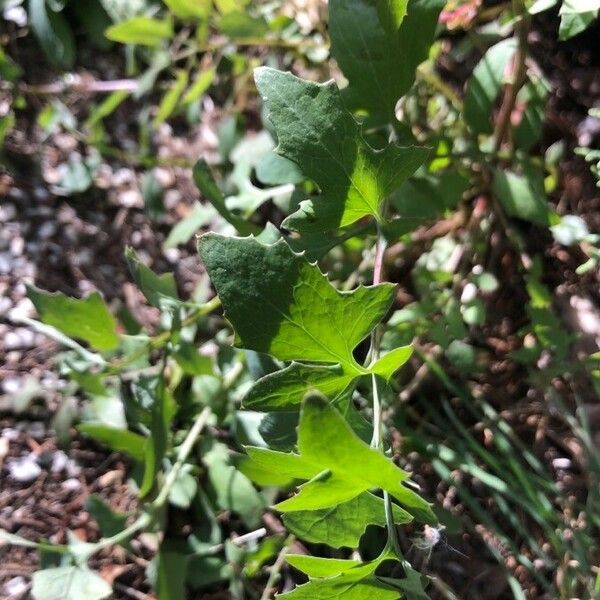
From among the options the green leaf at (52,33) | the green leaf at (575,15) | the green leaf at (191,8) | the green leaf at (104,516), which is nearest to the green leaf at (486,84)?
the green leaf at (575,15)

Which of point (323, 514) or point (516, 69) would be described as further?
point (516, 69)

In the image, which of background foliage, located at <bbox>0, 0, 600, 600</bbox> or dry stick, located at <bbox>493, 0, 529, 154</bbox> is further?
dry stick, located at <bbox>493, 0, 529, 154</bbox>

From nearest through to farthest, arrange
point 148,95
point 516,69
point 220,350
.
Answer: point 516,69 < point 220,350 < point 148,95

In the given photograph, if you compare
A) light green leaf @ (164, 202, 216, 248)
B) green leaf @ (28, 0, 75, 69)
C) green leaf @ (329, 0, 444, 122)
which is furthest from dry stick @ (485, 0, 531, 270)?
green leaf @ (28, 0, 75, 69)

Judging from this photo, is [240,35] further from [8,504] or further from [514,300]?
[8,504]

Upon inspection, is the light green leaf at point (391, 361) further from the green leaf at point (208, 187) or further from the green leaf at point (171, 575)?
the green leaf at point (171, 575)

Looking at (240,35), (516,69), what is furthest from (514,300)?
(240,35)


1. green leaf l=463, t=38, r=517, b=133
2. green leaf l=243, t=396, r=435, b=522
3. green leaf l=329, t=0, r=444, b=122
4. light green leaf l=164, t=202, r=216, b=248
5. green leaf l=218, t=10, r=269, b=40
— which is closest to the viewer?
green leaf l=243, t=396, r=435, b=522

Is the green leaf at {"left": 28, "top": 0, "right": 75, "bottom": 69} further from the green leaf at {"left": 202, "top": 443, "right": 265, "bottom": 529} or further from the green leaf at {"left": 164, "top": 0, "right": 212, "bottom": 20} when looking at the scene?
the green leaf at {"left": 202, "top": 443, "right": 265, "bottom": 529}
